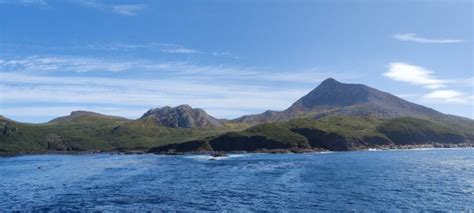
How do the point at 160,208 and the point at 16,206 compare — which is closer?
the point at 160,208

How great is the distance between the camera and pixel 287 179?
109500 mm

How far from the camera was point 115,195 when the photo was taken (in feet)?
290

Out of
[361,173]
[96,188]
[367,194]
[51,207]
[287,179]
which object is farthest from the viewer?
[361,173]

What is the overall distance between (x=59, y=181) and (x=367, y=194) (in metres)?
79.4

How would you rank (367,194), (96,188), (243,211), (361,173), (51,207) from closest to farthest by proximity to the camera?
(243,211), (51,207), (367,194), (96,188), (361,173)

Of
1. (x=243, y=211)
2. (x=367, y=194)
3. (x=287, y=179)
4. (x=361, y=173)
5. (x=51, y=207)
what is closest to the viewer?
(x=243, y=211)

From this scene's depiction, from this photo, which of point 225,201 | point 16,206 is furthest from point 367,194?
point 16,206

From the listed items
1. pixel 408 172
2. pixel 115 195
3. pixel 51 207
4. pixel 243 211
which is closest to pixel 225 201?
pixel 243 211

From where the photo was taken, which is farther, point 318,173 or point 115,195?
point 318,173

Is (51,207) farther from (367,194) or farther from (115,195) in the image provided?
(367,194)

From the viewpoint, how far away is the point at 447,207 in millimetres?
70188

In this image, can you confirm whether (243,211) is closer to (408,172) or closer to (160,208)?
(160,208)

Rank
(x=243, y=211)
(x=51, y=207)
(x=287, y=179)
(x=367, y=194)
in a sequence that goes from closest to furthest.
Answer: (x=243, y=211)
(x=51, y=207)
(x=367, y=194)
(x=287, y=179)

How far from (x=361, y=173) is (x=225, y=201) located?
54.2m
